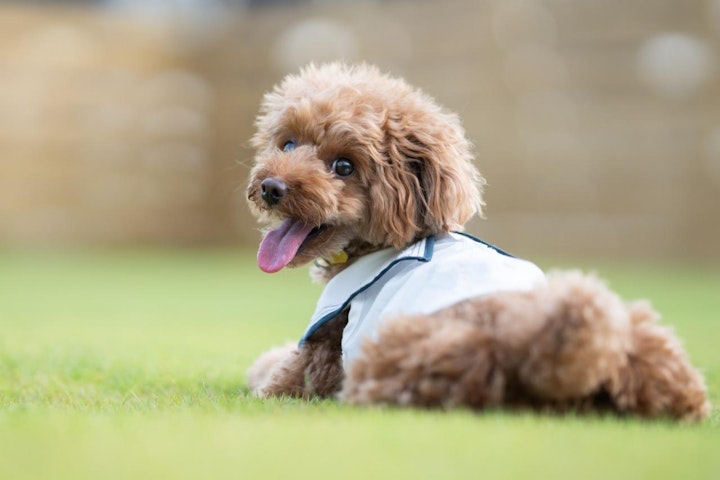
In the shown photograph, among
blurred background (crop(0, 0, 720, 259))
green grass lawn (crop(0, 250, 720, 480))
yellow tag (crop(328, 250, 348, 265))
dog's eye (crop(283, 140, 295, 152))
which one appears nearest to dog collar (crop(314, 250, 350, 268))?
yellow tag (crop(328, 250, 348, 265))

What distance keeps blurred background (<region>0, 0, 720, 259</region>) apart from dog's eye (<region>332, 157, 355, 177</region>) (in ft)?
18.1

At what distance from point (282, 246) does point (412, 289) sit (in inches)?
21.5

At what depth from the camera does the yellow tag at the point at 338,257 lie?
9.69 feet

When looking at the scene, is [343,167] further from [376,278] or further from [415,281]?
[415,281]

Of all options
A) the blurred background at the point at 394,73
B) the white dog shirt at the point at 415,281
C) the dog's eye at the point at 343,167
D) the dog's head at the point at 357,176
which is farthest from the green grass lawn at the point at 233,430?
the blurred background at the point at 394,73

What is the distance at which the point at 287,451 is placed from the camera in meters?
1.78

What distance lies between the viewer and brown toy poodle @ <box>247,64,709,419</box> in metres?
2.13

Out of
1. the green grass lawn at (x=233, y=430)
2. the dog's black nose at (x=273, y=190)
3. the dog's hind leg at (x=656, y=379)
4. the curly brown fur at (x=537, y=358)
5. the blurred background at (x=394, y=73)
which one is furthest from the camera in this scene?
the blurred background at (x=394, y=73)

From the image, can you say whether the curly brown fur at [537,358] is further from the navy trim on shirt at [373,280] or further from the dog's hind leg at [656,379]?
the navy trim on shirt at [373,280]

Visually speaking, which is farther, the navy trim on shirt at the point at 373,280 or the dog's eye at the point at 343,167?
the dog's eye at the point at 343,167

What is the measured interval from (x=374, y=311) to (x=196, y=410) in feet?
Answer: 1.73

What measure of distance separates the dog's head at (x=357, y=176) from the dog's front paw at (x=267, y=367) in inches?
12.4

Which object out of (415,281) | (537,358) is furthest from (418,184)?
(537,358)

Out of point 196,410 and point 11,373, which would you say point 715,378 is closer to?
point 196,410
